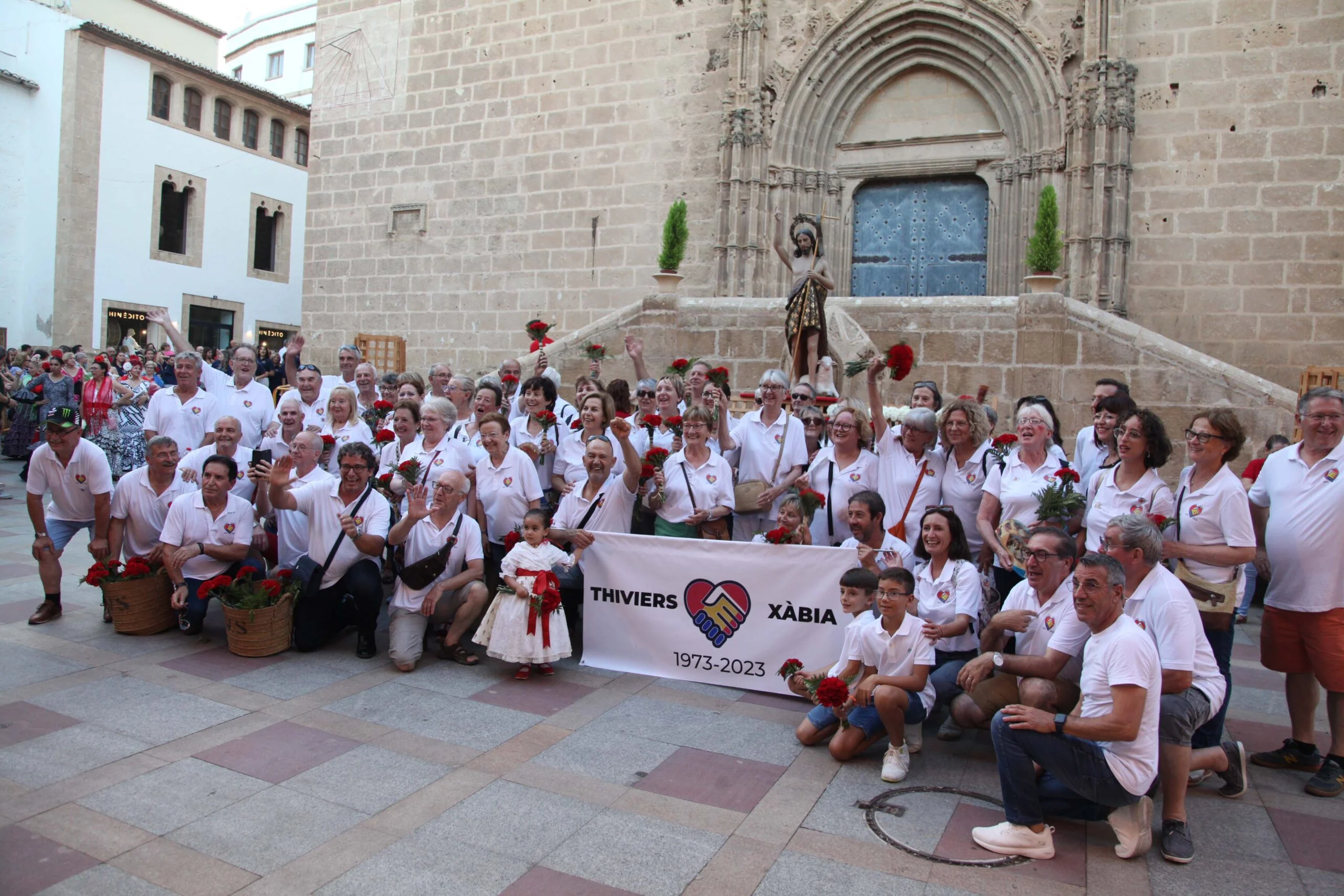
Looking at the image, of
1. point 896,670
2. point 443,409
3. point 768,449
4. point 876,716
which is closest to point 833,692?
point 876,716

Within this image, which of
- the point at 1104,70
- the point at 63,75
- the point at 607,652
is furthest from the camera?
the point at 63,75

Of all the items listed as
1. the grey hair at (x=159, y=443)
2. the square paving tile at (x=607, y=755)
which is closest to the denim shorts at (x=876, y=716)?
the square paving tile at (x=607, y=755)

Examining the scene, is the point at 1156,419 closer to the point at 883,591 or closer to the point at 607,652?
the point at 883,591

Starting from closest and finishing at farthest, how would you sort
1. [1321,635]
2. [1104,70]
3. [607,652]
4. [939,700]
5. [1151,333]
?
[1321,635] → [939,700] → [607,652] → [1151,333] → [1104,70]

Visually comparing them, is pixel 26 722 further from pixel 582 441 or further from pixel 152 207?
pixel 152 207

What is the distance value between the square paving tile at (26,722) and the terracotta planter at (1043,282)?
9.04 meters

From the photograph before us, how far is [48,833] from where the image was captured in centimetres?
352

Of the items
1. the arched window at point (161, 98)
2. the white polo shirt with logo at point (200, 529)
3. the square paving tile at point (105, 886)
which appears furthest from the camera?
the arched window at point (161, 98)

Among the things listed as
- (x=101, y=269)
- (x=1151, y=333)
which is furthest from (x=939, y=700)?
(x=101, y=269)

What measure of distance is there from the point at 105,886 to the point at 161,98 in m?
31.1

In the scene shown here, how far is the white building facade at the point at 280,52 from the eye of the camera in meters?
41.1

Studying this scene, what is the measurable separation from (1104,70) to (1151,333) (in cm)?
477

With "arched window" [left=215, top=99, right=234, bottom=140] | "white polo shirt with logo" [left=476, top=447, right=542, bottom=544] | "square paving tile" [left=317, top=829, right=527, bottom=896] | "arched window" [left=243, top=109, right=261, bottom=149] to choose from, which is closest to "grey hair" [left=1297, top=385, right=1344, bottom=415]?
"square paving tile" [left=317, top=829, right=527, bottom=896]

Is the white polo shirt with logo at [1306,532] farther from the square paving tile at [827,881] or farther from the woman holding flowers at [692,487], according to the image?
the woman holding flowers at [692,487]
